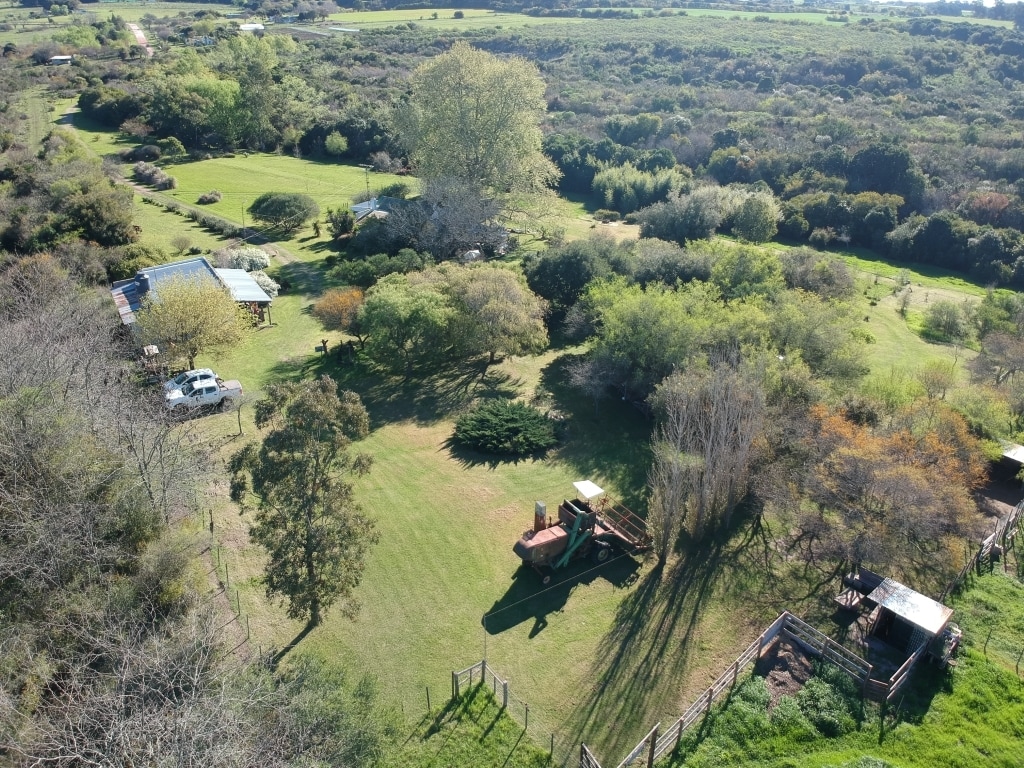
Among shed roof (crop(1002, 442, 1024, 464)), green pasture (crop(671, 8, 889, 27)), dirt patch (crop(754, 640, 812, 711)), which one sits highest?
green pasture (crop(671, 8, 889, 27))

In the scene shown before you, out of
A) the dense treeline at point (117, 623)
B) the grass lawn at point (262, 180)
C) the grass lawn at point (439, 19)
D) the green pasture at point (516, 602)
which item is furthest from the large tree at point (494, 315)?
the grass lawn at point (439, 19)

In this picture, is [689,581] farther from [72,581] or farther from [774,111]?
[774,111]

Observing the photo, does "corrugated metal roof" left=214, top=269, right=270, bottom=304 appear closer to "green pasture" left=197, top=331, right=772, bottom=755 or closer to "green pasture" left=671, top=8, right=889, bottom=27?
"green pasture" left=197, top=331, right=772, bottom=755

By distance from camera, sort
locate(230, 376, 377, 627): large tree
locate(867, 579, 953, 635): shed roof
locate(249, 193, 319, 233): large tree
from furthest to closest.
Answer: locate(249, 193, 319, 233): large tree → locate(867, 579, 953, 635): shed roof → locate(230, 376, 377, 627): large tree

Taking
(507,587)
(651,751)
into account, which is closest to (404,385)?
(507,587)

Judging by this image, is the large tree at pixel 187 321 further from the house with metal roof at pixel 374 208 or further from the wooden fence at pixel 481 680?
the house with metal roof at pixel 374 208

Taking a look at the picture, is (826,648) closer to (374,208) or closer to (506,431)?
(506,431)

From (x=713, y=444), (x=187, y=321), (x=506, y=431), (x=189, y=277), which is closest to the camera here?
(x=713, y=444)

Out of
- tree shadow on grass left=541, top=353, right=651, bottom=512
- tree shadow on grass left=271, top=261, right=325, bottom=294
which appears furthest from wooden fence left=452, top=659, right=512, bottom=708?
tree shadow on grass left=271, top=261, right=325, bottom=294
